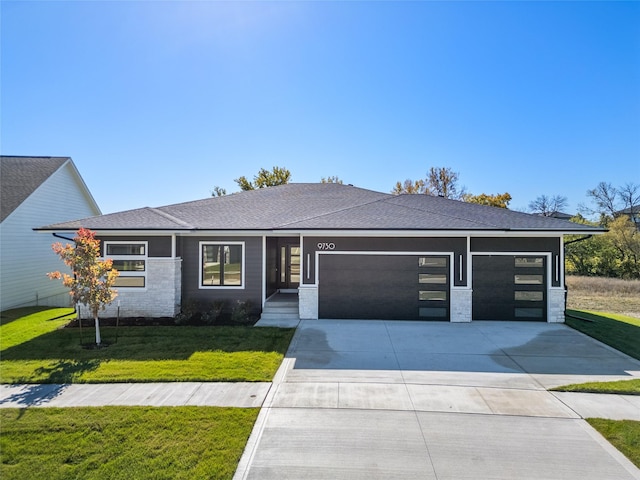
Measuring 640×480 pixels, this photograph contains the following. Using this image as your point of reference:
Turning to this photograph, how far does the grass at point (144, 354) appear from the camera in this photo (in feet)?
19.8

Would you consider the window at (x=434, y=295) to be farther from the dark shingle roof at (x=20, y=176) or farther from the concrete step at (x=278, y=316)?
the dark shingle roof at (x=20, y=176)

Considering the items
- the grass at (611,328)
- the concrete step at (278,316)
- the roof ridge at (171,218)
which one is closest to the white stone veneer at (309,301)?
the concrete step at (278,316)

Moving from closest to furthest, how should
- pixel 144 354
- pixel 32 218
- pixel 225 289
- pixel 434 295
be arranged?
pixel 144 354 → pixel 434 295 → pixel 225 289 → pixel 32 218

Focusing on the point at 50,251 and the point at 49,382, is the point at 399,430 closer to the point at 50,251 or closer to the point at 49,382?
the point at 49,382

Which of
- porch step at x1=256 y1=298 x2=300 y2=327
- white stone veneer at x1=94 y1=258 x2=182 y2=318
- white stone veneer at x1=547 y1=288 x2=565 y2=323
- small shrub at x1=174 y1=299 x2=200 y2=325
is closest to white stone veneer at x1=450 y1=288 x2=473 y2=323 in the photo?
white stone veneer at x1=547 y1=288 x2=565 y2=323

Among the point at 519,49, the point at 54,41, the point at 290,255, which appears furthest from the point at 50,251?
the point at 519,49

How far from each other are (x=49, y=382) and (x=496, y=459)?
287 inches

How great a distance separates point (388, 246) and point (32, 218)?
Result: 52.5ft

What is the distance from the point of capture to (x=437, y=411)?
4.80 metres

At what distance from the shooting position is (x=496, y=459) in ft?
12.3

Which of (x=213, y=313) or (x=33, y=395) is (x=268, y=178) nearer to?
(x=213, y=313)

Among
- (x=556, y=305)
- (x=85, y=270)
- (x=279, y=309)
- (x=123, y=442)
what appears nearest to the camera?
(x=123, y=442)

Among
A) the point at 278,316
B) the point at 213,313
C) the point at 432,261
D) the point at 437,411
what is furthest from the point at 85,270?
the point at 432,261

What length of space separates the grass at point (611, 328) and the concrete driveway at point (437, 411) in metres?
0.55
